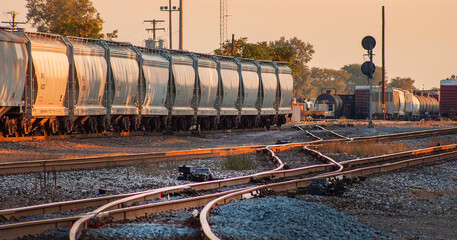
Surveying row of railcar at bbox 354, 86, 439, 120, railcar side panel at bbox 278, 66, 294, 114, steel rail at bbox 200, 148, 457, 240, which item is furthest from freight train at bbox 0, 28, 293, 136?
row of railcar at bbox 354, 86, 439, 120

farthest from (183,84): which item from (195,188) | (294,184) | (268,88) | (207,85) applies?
(195,188)

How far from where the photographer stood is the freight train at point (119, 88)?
68.2 feet

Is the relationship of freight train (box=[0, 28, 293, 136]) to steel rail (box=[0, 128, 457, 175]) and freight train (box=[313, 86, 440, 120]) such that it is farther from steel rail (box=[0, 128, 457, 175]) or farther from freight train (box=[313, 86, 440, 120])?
freight train (box=[313, 86, 440, 120])

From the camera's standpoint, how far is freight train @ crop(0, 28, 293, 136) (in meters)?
20.8

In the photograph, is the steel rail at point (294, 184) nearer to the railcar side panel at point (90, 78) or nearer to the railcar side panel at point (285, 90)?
the railcar side panel at point (90, 78)

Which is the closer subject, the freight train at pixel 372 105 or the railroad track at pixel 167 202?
the railroad track at pixel 167 202

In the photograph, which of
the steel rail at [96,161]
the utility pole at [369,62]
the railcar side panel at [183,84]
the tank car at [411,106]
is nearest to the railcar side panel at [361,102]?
the tank car at [411,106]

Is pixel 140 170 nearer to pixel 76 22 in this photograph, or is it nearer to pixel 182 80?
pixel 182 80

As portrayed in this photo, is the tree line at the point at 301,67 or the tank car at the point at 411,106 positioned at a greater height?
the tree line at the point at 301,67

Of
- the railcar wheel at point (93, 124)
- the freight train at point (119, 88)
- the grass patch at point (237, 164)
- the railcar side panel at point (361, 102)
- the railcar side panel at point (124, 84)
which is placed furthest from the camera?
the railcar side panel at point (361, 102)

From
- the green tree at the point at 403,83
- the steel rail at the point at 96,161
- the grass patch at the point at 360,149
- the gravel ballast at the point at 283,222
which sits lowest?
the grass patch at the point at 360,149

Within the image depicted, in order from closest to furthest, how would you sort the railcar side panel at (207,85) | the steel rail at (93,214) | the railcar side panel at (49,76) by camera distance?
the steel rail at (93,214) → the railcar side panel at (49,76) → the railcar side panel at (207,85)

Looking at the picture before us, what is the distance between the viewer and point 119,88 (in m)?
25.7

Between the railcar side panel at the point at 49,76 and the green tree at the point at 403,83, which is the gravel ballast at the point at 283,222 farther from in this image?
the green tree at the point at 403,83
